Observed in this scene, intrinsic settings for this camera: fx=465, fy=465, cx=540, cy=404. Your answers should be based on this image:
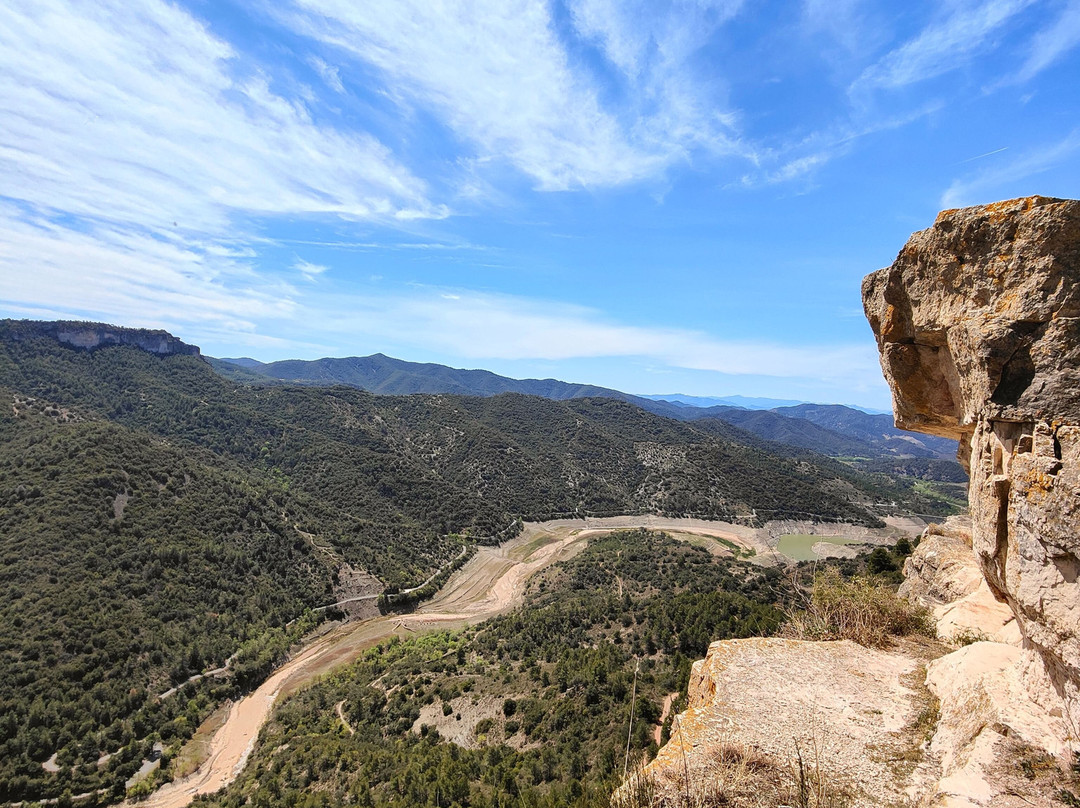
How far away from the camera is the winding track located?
29.2 metres

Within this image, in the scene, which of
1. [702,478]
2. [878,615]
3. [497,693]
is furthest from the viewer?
[702,478]

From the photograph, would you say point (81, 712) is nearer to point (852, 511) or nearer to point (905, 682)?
point (905, 682)

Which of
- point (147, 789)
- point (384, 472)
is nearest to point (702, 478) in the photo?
point (384, 472)

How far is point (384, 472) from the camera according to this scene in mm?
76812

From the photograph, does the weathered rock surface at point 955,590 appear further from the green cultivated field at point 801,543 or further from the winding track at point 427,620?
the green cultivated field at point 801,543

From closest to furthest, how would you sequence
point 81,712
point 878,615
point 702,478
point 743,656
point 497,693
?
point 743,656 → point 878,615 → point 497,693 → point 81,712 → point 702,478

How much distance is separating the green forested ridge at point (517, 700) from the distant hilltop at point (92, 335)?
94562 mm

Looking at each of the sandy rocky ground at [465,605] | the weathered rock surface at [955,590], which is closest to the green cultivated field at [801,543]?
the sandy rocky ground at [465,605]

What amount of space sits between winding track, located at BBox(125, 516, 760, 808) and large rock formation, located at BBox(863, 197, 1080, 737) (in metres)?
38.4

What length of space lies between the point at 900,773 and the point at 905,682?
2.39 meters

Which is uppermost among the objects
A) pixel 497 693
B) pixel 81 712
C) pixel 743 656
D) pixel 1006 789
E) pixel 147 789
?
pixel 1006 789

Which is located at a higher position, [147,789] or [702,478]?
[702,478]

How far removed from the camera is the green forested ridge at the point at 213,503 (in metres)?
30.9

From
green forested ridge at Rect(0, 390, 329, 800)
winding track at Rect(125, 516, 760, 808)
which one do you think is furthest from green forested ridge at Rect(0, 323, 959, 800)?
winding track at Rect(125, 516, 760, 808)
